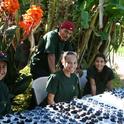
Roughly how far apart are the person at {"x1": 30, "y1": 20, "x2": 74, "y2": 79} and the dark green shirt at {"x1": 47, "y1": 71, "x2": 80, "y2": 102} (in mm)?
694

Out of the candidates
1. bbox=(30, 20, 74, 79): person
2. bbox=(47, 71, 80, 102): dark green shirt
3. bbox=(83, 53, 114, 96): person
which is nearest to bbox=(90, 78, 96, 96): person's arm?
bbox=(83, 53, 114, 96): person

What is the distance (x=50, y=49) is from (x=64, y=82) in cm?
81

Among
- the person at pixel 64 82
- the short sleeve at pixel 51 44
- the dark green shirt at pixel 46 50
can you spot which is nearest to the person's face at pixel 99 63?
the dark green shirt at pixel 46 50

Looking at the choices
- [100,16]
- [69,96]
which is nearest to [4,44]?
[69,96]

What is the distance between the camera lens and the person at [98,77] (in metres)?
4.79

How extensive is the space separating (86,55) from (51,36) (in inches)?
70.3

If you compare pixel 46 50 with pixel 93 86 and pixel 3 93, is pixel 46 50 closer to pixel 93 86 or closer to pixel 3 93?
pixel 93 86

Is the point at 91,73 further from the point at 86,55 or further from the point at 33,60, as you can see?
the point at 86,55

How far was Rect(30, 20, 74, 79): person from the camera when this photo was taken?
4.59 meters

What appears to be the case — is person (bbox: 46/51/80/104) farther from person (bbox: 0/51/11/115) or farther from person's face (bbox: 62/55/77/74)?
person (bbox: 0/51/11/115)

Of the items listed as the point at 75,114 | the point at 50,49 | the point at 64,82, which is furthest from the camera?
the point at 50,49

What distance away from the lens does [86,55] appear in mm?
6422

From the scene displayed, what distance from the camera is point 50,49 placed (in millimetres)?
4699

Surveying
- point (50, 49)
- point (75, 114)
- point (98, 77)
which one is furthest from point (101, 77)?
point (75, 114)
